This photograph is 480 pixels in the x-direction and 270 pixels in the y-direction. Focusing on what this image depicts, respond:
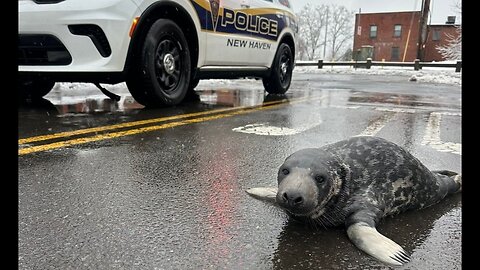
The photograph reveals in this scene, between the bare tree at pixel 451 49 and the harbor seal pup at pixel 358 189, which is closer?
the harbor seal pup at pixel 358 189

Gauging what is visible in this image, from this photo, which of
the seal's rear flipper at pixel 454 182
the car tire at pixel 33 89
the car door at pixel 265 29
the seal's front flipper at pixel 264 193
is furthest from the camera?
the car door at pixel 265 29

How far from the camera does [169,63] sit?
16.6ft

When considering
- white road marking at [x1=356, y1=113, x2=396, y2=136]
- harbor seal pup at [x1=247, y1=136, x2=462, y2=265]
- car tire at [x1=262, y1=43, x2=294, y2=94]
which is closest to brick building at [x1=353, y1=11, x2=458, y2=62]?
car tire at [x1=262, y1=43, x2=294, y2=94]

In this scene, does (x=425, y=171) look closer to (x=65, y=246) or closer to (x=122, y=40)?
(x=65, y=246)

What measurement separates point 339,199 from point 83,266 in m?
1.04

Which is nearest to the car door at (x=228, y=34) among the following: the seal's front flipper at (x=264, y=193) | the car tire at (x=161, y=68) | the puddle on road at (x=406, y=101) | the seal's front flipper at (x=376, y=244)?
the car tire at (x=161, y=68)

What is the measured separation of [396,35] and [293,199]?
49.8m

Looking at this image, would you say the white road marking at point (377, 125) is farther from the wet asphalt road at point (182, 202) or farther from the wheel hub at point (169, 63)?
the wheel hub at point (169, 63)

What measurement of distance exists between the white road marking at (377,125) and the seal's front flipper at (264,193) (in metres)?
2.04

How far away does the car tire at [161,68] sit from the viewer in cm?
463

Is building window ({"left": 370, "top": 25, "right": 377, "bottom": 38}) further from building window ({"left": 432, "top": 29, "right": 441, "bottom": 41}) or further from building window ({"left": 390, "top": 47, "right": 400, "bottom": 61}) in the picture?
building window ({"left": 432, "top": 29, "right": 441, "bottom": 41})

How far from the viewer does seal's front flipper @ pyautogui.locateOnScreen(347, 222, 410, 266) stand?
145 cm

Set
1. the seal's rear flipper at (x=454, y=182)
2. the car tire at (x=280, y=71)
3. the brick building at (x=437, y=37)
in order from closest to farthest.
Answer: the seal's rear flipper at (x=454, y=182), the car tire at (x=280, y=71), the brick building at (x=437, y=37)
